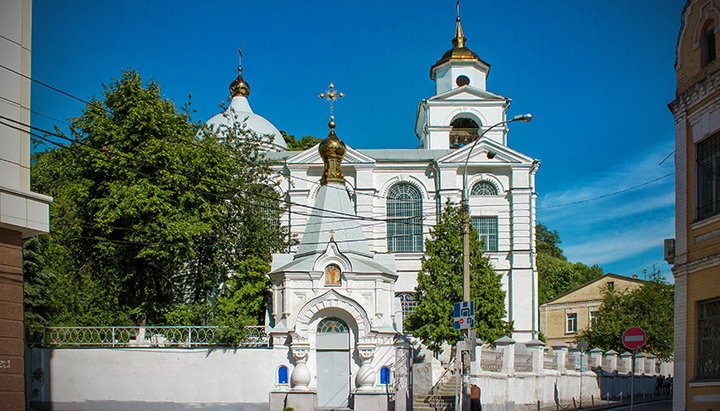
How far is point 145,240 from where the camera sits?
30.1 metres

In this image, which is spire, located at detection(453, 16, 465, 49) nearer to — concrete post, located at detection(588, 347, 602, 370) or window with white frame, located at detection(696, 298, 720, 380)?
concrete post, located at detection(588, 347, 602, 370)

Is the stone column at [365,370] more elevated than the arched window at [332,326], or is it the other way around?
the arched window at [332,326]

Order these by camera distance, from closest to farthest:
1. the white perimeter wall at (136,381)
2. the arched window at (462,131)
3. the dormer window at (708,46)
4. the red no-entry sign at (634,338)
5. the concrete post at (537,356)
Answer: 1. the red no-entry sign at (634,338)
2. the dormer window at (708,46)
3. the white perimeter wall at (136,381)
4. the concrete post at (537,356)
5. the arched window at (462,131)

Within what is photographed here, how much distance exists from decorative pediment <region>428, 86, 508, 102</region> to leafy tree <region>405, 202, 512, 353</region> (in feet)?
46.5

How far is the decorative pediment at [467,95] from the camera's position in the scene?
4625 cm

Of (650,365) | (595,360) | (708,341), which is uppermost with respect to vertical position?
(708,341)

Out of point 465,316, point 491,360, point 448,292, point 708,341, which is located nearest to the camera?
point 708,341

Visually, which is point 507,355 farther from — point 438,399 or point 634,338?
point 634,338

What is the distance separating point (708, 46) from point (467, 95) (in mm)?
29662

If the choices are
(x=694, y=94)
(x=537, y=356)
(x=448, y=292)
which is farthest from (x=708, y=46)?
(x=448, y=292)

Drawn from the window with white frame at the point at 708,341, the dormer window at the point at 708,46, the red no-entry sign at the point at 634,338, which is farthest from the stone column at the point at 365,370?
the dormer window at the point at 708,46

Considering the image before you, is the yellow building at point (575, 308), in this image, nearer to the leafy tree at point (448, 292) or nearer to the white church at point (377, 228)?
the white church at point (377, 228)

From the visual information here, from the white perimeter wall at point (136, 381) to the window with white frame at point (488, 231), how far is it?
18138 mm

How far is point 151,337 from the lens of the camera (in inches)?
1085
